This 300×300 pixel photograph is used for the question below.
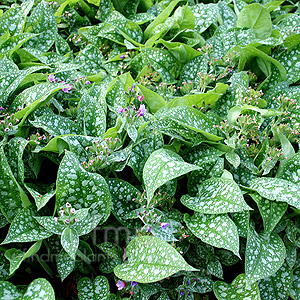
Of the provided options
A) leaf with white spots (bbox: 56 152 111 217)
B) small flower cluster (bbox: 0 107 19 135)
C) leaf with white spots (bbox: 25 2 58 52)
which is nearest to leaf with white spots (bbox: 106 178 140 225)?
leaf with white spots (bbox: 56 152 111 217)

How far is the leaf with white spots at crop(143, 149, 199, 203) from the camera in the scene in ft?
5.17

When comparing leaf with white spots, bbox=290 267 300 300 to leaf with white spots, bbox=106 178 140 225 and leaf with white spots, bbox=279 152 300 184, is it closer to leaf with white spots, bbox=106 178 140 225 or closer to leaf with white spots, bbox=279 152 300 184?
leaf with white spots, bbox=279 152 300 184

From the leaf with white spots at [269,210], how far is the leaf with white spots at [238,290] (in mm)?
297

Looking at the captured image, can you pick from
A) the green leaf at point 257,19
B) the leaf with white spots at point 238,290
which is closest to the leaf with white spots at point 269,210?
the leaf with white spots at point 238,290

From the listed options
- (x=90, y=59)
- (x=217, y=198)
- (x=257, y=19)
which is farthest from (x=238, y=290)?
(x=257, y=19)

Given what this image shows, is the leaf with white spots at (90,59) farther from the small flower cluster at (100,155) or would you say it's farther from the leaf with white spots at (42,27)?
the small flower cluster at (100,155)

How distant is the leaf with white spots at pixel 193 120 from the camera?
1848 millimetres

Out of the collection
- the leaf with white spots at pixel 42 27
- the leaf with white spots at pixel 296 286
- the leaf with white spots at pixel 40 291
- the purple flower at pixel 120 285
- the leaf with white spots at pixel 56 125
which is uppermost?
the leaf with white spots at pixel 42 27

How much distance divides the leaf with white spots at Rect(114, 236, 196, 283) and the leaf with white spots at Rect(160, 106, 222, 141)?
0.65m

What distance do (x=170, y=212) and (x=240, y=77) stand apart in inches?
41.3

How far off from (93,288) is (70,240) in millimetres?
411

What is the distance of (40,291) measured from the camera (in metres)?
1.63

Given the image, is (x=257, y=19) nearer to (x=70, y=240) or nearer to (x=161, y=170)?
(x=161, y=170)

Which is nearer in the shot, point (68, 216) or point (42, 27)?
point (68, 216)
